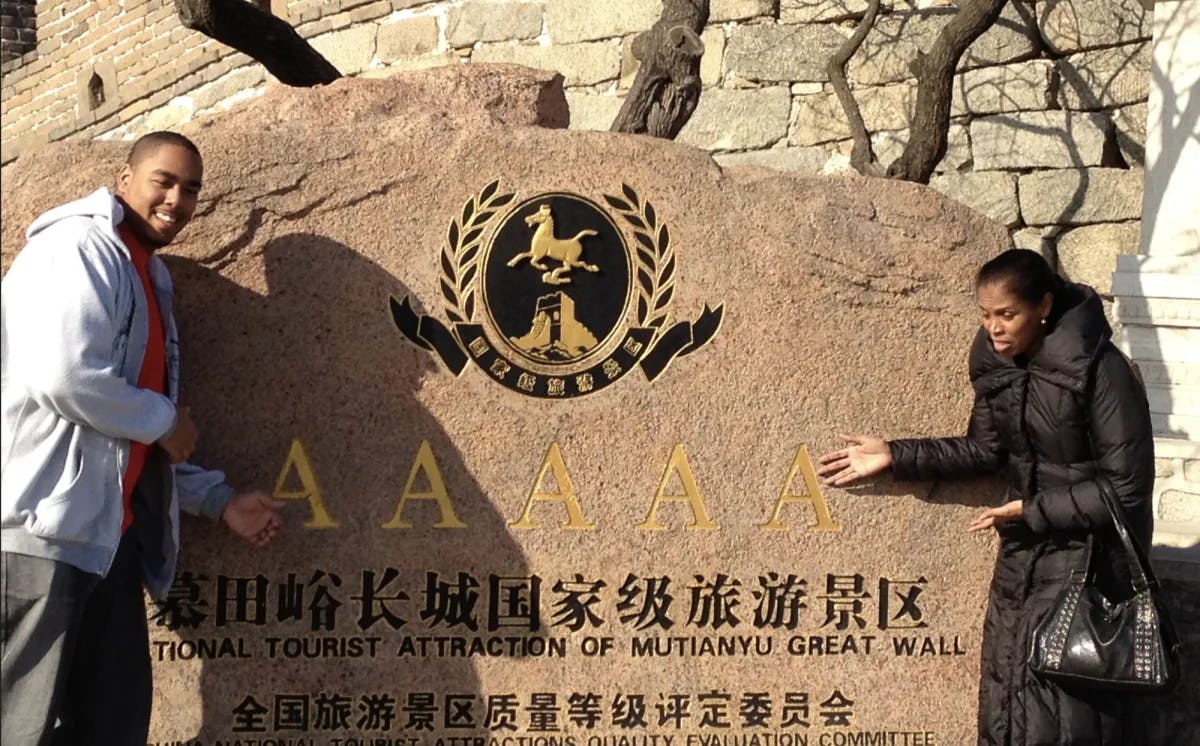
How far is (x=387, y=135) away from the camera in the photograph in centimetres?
394

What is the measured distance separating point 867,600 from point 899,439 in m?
0.40

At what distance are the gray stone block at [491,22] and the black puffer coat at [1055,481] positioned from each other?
4.69 meters

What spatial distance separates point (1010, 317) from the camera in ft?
12.1

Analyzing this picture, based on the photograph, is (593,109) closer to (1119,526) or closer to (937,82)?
(937,82)

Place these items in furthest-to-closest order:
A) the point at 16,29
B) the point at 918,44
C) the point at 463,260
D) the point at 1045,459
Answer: the point at 16,29 → the point at 918,44 → the point at 463,260 → the point at 1045,459

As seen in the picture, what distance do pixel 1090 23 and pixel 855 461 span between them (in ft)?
13.2

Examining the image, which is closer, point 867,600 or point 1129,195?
point 867,600

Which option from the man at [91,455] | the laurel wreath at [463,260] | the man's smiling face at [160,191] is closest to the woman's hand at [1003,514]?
the laurel wreath at [463,260]

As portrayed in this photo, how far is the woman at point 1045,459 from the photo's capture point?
12.0ft

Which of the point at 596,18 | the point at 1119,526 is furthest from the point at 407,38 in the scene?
the point at 1119,526

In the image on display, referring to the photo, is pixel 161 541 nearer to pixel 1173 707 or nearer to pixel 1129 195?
pixel 1173 707

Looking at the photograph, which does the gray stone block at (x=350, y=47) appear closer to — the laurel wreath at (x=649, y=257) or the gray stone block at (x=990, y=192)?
the gray stone block at (x=990, y=192)

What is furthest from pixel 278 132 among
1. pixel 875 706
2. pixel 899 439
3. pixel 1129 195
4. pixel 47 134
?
pixel 47 134

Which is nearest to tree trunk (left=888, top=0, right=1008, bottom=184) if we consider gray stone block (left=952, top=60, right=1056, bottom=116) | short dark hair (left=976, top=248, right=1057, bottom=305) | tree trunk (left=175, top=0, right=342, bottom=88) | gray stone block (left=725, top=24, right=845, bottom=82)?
gray stone block (left=952, top=60, right=1056, bottom=116)
